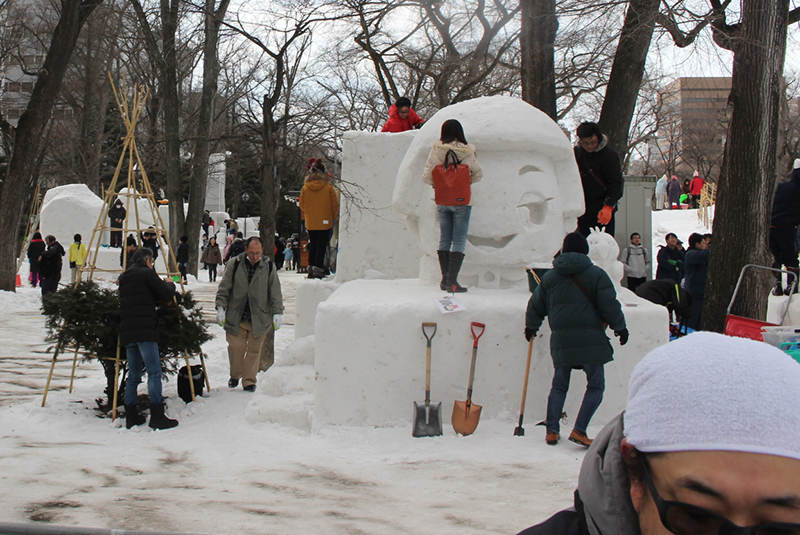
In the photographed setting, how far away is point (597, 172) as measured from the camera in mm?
7047

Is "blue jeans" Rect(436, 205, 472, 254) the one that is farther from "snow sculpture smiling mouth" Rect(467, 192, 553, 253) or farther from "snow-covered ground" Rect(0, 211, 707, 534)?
"snow-covered ground" Rect(0, 211, 707, 534)

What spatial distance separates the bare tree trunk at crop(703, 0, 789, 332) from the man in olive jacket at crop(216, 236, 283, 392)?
514 centimetres

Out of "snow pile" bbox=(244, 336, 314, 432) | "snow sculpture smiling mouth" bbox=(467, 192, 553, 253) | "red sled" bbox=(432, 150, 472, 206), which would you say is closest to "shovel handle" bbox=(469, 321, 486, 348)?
"snow sculpture smiling mouth" bbox=(467, 192, 553, 253)

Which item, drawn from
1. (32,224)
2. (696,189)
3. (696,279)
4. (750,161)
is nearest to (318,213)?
(750,161)

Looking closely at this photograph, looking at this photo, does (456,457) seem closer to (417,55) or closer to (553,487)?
(553,487)

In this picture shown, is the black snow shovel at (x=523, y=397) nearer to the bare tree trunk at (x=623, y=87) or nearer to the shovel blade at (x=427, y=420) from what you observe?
the shovel blade at (x=427, y=420)

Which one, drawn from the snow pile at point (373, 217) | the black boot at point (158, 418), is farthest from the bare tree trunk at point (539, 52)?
the black boot at point (158, 418)

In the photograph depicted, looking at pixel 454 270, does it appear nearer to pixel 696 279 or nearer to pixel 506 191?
pixel 506 191

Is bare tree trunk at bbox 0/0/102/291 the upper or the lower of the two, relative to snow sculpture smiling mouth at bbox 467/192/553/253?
upper

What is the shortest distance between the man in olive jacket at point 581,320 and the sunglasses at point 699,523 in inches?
154

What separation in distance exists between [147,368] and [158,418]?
439 mm

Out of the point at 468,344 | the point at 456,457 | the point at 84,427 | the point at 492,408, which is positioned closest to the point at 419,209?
the point at 468,344

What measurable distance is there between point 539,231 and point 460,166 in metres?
0.93

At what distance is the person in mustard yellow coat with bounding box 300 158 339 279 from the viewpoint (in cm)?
941
